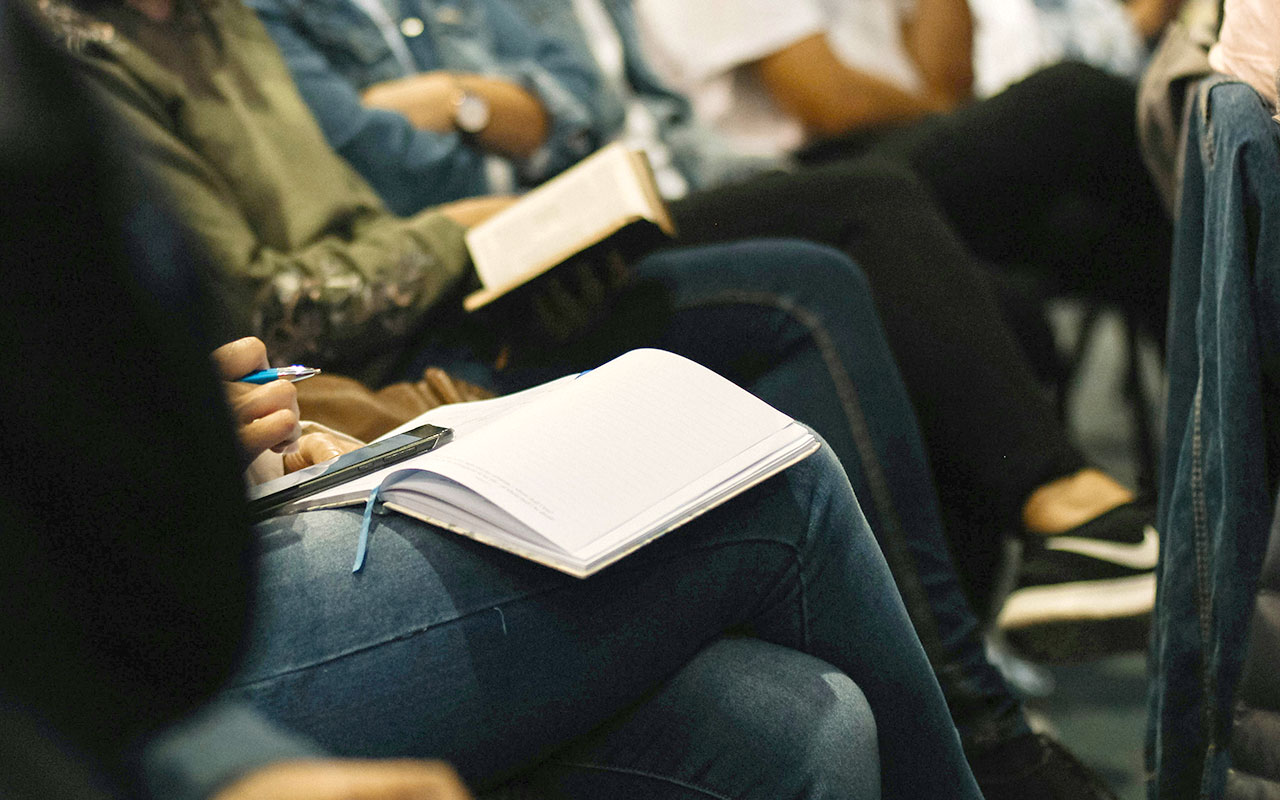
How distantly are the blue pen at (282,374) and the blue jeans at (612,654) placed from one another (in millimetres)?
75

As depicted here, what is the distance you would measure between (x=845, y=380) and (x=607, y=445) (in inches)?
13.7

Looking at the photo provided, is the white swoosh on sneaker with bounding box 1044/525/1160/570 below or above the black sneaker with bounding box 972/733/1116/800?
above

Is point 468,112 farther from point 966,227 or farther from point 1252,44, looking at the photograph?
point 1252,44

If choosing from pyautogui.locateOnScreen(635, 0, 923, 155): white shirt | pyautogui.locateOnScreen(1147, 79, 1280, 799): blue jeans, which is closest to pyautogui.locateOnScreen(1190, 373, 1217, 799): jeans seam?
pyautogui.locateOnScreen(1147, 79, 1280, 799): blue jeans

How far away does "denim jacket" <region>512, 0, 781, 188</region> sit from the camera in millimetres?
1440

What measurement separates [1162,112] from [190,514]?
2.69 ft

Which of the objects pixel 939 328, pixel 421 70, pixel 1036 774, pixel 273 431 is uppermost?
pixel 421 70

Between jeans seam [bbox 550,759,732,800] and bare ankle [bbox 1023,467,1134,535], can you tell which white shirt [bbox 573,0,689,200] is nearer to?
bare ankle [bbox 1023,467,1134,535]

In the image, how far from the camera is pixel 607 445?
0.50 meters

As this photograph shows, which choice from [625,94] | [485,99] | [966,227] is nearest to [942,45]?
[966,227]

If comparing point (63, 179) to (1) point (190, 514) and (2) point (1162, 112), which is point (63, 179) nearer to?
(1) point (190, 514)

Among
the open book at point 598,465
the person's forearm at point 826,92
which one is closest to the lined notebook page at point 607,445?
the open book at point 598,465

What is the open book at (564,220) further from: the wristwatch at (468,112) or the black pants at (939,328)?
the wristwatch at (468,112)

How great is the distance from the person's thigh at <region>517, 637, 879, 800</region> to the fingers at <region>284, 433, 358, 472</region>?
0.22 meters
